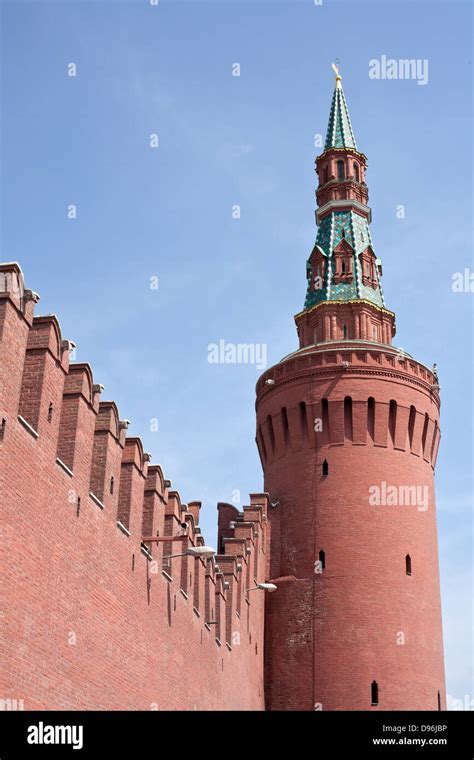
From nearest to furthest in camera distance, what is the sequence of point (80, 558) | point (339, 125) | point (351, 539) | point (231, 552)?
1. point (80, 558)
2. point (231, 552)
3. point (351, 539)
4. point (339, 125)

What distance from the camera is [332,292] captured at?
3916 centimetres

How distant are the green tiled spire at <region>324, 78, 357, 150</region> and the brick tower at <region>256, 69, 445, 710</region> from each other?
27.0 ft

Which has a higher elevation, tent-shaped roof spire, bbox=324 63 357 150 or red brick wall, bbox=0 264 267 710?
tent-shaped roof spire, bbox=324 63 357 150

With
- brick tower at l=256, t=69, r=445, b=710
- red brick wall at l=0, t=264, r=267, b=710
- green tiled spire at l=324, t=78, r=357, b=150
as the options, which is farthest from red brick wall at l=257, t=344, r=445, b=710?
green tiled spire at l=324, t=78, r=357, b=150

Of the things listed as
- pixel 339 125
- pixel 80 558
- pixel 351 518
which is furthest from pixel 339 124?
pixel 80 558

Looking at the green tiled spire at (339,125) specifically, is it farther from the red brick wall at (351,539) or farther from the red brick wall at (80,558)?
the red brick wall at (80,558)

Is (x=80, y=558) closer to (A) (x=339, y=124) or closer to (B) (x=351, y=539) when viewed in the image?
(B) (x=351, y=539)

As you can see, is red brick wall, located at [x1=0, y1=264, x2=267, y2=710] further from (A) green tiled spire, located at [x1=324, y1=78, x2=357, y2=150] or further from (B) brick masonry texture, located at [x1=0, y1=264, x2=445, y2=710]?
(A) green tiled spire, located at [x1=324, y1=78, x2=357, y2=150]

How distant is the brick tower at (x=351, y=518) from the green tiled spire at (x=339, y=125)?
8.22 meters

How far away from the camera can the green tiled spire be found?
43531 millimetres

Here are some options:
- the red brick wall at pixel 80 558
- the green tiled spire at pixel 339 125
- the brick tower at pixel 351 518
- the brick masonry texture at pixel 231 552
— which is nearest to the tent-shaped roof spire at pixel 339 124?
the green tiled spire at pixel 339 125

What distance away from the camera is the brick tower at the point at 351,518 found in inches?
1268

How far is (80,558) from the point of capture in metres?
16.2

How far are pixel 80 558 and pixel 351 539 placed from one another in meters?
18.7
